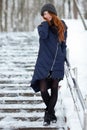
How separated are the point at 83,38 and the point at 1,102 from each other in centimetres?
754

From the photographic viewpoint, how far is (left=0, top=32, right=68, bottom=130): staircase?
278 inches

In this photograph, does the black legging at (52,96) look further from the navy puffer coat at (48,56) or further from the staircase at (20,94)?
the staircase at (20,94)

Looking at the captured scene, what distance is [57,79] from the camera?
6.55 m

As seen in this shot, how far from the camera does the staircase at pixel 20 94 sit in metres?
7.06

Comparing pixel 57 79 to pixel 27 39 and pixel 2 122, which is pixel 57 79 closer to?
pixel 2 122

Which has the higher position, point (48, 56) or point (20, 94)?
point (48, 56)

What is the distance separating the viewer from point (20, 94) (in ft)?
29.0

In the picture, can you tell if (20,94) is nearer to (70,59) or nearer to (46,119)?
(46,119)

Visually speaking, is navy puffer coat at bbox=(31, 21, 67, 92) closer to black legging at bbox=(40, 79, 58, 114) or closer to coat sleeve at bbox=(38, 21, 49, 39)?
coat sleeve at bbox=(38, 21, 49, 39)

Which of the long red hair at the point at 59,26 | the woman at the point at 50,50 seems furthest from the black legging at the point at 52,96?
the long red hair at the point at 59,26

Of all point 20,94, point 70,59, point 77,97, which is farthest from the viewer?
point 70,59

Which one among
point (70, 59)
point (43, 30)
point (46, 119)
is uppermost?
point (43, 30)

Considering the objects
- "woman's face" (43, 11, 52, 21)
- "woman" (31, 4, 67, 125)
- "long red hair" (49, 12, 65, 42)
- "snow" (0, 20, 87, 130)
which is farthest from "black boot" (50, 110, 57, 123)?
"woman's face" (43, 11, 52, 21)

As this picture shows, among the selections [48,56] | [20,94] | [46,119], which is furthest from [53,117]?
[20,94]
